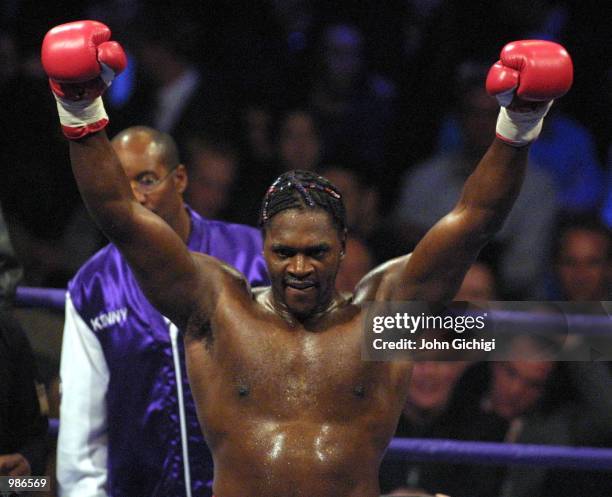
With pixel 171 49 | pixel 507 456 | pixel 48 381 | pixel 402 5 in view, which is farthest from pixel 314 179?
pixel 402 5

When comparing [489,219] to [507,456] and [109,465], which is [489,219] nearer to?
[507,456]

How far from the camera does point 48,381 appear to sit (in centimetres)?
336

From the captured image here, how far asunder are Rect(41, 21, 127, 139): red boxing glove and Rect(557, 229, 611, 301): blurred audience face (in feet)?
5.62

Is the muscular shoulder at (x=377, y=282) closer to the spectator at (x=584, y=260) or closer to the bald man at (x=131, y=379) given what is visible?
the bald man at (x=131, y=379)

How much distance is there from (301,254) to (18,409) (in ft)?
2.65

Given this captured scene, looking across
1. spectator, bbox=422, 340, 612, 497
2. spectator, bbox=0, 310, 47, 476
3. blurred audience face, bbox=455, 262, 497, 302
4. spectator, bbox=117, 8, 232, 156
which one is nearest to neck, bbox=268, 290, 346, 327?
spectator, bbox=0, 310, 47, 476

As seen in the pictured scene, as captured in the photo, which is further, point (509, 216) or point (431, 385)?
point (509, 216)

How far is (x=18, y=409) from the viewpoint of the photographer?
8.88 feet

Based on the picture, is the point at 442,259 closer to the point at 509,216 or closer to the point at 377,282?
the point at 377,282

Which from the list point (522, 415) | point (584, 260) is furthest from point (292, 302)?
point (584, 260)

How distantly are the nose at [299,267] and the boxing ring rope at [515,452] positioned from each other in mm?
688

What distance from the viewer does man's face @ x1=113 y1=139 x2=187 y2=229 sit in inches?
115

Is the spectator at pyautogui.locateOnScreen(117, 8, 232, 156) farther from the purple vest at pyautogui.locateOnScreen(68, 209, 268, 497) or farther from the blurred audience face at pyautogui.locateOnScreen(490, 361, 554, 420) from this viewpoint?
the blurred audience face at pyautogui.locateOnScreen(490, 361, 554, 420)

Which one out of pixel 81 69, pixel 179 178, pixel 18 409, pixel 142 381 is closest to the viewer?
pixel 81 69
